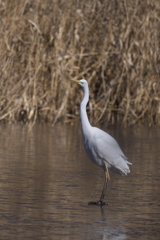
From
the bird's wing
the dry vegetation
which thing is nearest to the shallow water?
the bird's wing

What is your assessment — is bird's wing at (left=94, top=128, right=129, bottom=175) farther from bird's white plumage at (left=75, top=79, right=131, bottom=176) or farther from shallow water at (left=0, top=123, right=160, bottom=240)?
shallow water at (left=0, top=123, right=160, bottom=240)

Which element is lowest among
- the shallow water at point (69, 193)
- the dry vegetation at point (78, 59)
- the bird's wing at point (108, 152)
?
the shallow water at point (69, 193)

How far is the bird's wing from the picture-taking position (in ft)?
22.0

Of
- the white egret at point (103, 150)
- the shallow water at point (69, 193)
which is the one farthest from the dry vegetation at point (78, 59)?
the white egret at point (103, 150)

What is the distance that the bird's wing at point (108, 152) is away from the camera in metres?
6.71

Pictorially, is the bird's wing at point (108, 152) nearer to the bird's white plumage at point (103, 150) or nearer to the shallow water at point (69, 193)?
the bird's white plumage at point (103, 150)

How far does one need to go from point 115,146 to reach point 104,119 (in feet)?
30.5

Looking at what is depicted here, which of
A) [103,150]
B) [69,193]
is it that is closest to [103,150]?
[103,150]

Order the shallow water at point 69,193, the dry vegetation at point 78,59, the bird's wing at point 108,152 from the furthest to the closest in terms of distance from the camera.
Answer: the dry vegetation at point 78,59 → the bird's wing at point 108,152 → the shallow water at point 69,193

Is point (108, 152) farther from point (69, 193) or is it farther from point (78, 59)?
point (78, 59)

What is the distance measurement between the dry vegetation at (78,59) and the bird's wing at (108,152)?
766 centimetres

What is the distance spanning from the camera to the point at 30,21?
1495cm

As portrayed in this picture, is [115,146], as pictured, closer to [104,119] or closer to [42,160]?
[42,160]

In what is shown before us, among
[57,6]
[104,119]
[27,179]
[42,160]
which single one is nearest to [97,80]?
[104,119]
